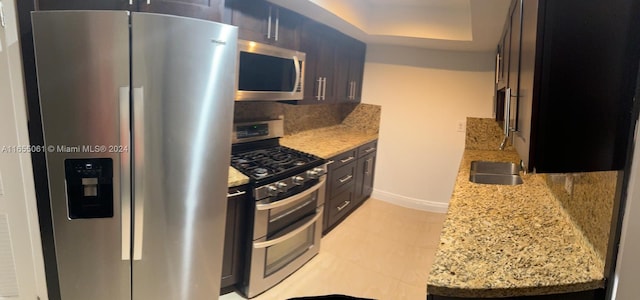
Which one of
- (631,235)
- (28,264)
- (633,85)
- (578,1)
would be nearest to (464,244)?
(631,235)

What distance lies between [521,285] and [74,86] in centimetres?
177

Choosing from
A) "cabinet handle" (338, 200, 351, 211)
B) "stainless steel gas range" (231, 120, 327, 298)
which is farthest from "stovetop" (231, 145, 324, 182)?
"cabinet handle" (338, 200, 351, 211)

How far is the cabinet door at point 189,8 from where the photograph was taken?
1.66 meters

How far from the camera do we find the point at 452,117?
13.8 feet

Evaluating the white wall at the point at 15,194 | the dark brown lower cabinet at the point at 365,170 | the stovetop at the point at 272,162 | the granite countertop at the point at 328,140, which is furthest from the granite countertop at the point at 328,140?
the white wall at the point at 15,194

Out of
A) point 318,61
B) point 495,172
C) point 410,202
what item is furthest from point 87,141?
point 410,202

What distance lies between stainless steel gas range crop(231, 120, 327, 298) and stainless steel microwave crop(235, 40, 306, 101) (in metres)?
0.38

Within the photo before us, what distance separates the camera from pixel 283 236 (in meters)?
2.47

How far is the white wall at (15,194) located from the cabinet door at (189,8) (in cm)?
51

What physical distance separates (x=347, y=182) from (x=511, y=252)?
8.12 ft

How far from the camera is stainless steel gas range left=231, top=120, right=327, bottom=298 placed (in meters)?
2.29

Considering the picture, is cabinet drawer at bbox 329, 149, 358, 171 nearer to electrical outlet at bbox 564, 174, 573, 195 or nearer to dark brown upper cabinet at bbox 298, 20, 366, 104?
dark brown upper cabinet at bbox 298, 20, 366, 104

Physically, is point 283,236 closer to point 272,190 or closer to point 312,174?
point 272,190

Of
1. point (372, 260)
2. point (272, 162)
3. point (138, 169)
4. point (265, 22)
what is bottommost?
point (372, 260)
